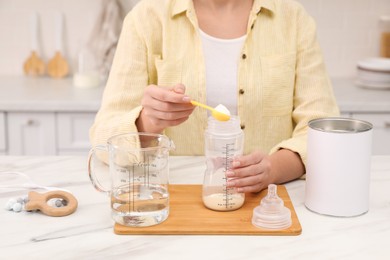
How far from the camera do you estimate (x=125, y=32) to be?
1.76 m

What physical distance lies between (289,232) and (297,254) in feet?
0.26

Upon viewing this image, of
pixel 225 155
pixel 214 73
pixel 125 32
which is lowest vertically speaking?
pixel 225 155

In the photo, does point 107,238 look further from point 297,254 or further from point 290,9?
point 290,9

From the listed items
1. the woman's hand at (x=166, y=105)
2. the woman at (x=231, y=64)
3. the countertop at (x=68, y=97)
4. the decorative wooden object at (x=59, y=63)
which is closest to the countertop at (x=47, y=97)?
the countertop at (x=68, y=97)

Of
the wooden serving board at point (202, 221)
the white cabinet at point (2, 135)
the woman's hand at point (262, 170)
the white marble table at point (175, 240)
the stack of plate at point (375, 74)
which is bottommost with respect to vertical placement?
the white cabinet at point (2, 135)

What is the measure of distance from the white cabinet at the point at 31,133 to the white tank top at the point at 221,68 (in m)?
1.04

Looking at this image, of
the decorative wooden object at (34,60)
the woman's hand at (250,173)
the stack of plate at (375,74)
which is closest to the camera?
the woman's hand at (250,173)

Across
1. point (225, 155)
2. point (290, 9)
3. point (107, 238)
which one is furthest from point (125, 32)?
point (107, 238)

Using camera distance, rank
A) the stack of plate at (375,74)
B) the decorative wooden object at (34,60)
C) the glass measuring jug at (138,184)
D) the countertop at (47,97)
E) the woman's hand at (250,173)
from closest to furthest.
→ 1. the glass measuring jug at (138,184)
2. the woman's hand at (250,173)
3. the countertop at (47,97)
4. the stack of plate at (375,74)
5. the decorative wooden object at (34,60)

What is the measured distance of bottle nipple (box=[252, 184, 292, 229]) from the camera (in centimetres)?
115

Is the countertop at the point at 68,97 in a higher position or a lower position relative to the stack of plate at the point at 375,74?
lower

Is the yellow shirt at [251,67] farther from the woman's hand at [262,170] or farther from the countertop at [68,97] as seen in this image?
the countertop at [68,97]

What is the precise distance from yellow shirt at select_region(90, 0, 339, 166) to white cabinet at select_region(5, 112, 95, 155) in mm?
889

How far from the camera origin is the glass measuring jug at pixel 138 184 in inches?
45.7
